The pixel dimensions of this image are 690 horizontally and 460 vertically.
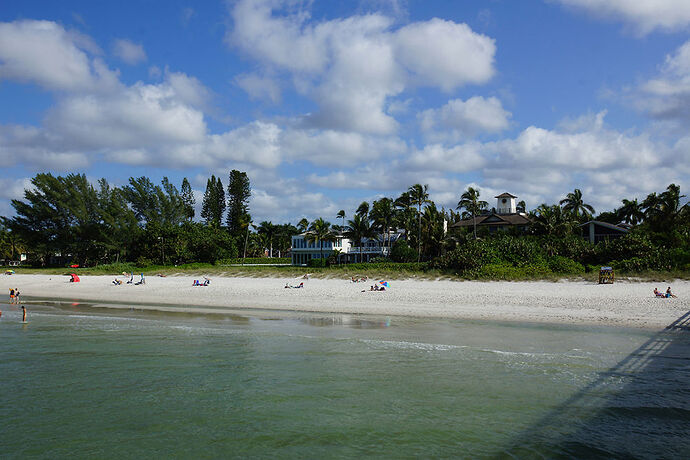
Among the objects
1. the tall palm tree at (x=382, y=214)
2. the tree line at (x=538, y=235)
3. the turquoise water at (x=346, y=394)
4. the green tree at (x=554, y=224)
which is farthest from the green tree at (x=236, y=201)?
the turquoise water at (x=346, y=394)

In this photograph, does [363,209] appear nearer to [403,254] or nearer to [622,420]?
[403,254]

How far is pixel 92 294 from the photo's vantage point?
119 ft

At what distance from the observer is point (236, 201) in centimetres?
8075

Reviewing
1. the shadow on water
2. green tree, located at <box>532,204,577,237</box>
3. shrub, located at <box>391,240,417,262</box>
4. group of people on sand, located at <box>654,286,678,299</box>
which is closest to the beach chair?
group of people on sand, located at <box>654,286,678,299</box>

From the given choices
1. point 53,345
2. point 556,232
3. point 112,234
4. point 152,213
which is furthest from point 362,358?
point 152,213

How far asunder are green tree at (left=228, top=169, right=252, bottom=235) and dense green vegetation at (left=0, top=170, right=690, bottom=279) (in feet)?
0.58

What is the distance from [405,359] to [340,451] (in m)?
6.26

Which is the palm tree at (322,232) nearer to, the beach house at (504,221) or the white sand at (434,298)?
the beach house at (504,221)

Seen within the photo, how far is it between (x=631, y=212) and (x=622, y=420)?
6667 cm

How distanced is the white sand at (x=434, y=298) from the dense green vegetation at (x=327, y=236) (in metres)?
4.75

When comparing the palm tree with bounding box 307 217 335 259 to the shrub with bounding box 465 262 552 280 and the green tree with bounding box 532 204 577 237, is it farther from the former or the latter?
the shrub with bounding box 465 262 552 280

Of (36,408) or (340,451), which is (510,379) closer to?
(340,451)

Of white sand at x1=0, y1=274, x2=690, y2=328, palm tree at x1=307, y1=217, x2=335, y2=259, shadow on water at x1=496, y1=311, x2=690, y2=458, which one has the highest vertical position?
palm tree at x1=307, y1=217, x2=335, y2=259

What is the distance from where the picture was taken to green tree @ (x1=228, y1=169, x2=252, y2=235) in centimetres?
8000
